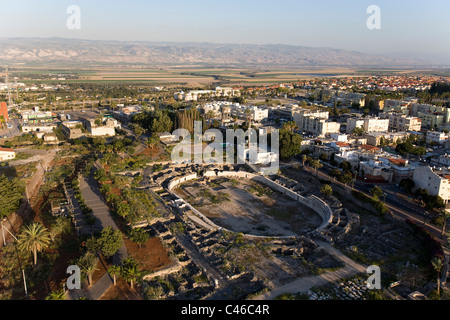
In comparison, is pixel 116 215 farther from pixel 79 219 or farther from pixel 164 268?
pixel 164 268

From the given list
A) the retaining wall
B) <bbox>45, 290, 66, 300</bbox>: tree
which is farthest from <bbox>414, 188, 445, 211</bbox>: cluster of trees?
<bbox>45, 290, 66, 300</bbox>: tree

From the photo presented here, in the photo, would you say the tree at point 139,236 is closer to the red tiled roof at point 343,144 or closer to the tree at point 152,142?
the tree at point 152,142

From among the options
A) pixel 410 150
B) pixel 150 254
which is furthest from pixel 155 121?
pixel 410 150

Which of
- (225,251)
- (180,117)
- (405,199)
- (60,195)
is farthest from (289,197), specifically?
(180,117)

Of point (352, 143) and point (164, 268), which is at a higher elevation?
point (352, 143)

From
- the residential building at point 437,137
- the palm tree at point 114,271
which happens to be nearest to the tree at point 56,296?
the palm tree at point 114,271

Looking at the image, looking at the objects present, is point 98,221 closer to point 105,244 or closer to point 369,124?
point 105,244
